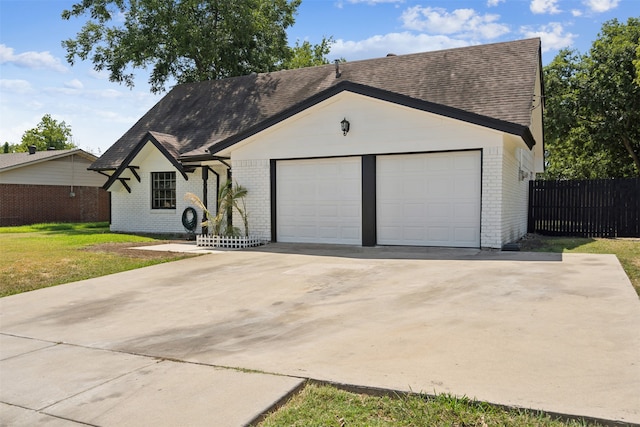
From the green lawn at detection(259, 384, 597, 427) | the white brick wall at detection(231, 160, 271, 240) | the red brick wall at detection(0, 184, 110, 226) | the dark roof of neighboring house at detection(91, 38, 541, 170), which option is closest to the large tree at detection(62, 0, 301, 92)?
the dark roof of neighboring house at detection(91, 38, 541, 170)

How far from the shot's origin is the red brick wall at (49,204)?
2555 cm

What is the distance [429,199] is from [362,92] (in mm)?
3119

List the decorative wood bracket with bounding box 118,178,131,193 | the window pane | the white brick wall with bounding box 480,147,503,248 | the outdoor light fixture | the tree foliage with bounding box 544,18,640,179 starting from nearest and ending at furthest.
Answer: the white brick wall with bounding box 480,147,503,248 → the outdoor light fixture → the window pane → the decorative wood bracket with bounding box 118,178,131,193 → the tree foliage with bounding box 544,18,640,179

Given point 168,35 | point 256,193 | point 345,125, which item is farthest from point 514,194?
point 168,35

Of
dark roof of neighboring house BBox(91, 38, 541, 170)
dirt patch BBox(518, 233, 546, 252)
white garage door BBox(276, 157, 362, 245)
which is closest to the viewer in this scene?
dirt patch BBox(518, 233, 546, 252)

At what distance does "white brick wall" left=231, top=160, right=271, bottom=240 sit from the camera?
13.9m

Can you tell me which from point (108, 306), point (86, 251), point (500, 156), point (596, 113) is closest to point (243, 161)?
point (86, 251)

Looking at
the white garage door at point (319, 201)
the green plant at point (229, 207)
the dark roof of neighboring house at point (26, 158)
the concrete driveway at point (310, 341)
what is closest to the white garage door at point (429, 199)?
the white garage door at point (319, 201)

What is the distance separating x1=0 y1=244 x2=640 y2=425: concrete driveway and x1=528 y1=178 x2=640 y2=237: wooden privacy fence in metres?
7.46

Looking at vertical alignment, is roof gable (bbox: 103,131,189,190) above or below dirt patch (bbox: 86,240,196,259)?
above

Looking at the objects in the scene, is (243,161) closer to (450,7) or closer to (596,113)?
(450,7)

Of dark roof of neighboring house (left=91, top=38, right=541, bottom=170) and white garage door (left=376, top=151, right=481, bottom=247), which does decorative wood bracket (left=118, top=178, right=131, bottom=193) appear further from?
white garage door (left=376, top=151, right=481, bottom=247)

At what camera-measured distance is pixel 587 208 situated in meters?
15.5

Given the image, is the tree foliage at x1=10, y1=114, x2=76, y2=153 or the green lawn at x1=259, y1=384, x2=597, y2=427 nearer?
the green lawn at x1=259, y1=384, x2=597, y2=427
